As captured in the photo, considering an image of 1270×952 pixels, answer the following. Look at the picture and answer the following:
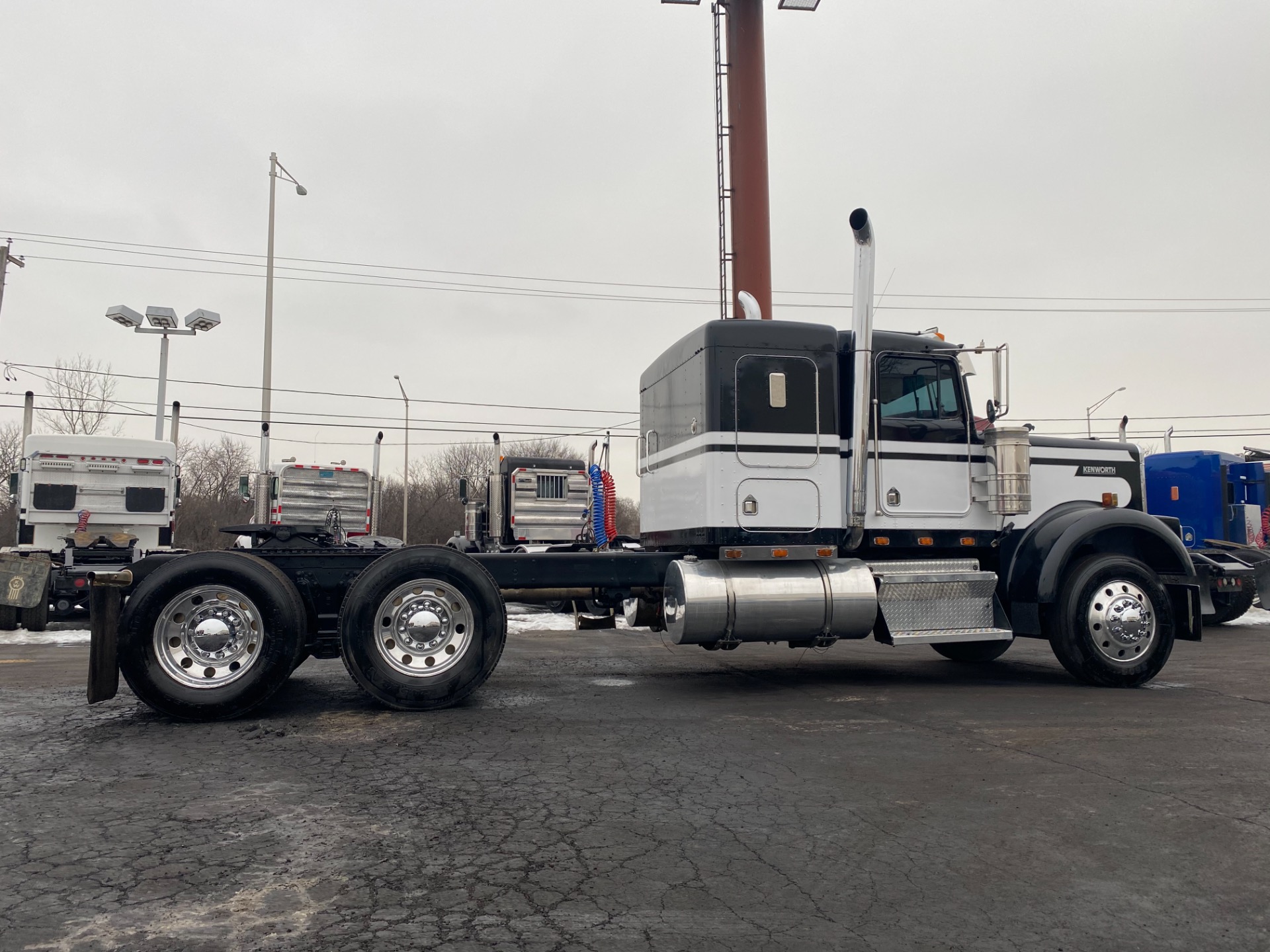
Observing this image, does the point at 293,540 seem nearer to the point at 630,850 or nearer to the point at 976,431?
the point at 630,850

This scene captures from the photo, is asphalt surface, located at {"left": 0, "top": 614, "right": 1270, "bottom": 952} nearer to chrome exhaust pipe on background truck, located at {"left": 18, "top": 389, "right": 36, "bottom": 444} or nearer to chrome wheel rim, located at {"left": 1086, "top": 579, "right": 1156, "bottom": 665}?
chrome wheel rim, located at {"left": 1086, "top": 579, "right": 1156, "bottom": 665}

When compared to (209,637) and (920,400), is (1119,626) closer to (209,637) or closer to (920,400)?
(920,400)

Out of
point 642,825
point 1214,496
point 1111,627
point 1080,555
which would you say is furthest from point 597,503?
point 1214,496

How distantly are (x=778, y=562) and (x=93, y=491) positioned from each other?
12.3 metres

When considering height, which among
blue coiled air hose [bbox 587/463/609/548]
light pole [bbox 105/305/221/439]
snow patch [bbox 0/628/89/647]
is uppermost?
light pole [bbox 105/305/221/439]

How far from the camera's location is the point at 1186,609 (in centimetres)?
849

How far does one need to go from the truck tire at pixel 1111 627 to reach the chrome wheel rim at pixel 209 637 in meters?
6.62

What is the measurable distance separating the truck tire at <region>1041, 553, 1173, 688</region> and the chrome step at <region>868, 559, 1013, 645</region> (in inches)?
19.7

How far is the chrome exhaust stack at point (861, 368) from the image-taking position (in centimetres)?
796

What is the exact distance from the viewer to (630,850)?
3.93 metres

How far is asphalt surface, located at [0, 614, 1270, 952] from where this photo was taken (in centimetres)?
321

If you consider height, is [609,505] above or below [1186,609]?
above

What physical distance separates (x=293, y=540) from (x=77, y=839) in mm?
3542

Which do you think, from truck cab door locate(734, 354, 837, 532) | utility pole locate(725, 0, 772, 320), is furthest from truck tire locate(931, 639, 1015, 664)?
utility pole locate(725, 0, 772, 320)
